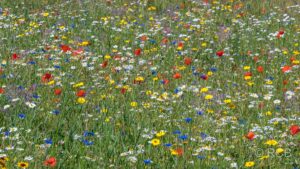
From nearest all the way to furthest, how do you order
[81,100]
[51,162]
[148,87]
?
1. [51,162]
2. [81,100]
3. [148,87]

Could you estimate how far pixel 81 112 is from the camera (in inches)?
235

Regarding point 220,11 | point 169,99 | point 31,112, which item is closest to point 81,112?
point 31,112

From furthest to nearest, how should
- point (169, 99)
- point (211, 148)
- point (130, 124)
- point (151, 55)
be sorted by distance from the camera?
point (151, 55)
point (169, 99)
point (130, 124)
point (211, 148)

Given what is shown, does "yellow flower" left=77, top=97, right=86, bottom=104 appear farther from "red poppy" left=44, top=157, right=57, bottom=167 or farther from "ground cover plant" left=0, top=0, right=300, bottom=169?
"red poppy" left=44, top=157, right=57, bottom=167

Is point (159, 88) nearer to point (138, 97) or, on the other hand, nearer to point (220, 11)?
point (138, 97)

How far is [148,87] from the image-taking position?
22.8 feet

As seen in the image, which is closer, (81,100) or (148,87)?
(81,100)

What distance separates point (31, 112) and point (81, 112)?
0.55 meters

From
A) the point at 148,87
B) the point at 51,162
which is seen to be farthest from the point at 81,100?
the point at 51,162

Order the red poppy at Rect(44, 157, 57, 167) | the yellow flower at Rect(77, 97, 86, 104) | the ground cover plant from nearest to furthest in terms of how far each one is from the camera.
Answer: the red poppy at Rect(44, 157, 57, 167) < the ground cover plant < the yellow flower at Rect(77, 97, 86, 104)

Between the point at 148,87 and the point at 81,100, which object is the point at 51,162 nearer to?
the point at 81,100

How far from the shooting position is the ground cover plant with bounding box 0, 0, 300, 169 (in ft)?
16.0

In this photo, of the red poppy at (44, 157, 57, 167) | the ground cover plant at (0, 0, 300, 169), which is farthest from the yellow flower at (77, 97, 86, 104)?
the red poppy at (44, 157, 57, 167)

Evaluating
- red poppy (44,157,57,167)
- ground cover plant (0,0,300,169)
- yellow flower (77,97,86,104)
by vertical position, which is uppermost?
red poppy (44,157,57,167)
